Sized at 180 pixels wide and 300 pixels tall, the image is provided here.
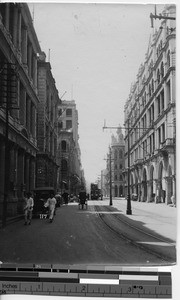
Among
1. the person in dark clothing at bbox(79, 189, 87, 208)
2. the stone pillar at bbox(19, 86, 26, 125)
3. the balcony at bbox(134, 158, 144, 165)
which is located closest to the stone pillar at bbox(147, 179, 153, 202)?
the balcony at bbox(134, 158, 144, 165)

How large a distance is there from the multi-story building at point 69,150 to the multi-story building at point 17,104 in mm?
434

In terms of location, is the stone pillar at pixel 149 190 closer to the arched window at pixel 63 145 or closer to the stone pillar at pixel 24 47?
the arched window at pixel 63 145

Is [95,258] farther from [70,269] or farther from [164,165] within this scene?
[164,165]

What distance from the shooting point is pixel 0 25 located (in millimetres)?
5375

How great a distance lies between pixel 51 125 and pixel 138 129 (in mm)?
1421

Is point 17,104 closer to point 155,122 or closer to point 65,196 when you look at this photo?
point 65,196

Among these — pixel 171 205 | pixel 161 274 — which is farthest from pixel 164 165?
pixel 161 274

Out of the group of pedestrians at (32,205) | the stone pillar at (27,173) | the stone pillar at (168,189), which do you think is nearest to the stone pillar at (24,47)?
the stone pillar at (27,173)

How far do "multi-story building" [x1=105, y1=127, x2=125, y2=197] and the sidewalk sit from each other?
0.33m

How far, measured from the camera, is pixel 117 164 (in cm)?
618

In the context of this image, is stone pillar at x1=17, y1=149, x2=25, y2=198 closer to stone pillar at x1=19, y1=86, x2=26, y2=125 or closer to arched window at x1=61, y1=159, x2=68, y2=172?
stone pillar at x1=19, y1=86, x2=26, y2=125

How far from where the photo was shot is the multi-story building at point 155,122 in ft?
17.4

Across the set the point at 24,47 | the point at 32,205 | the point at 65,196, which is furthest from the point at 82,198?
the point at 24,47

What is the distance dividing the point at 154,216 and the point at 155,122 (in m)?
1.44
